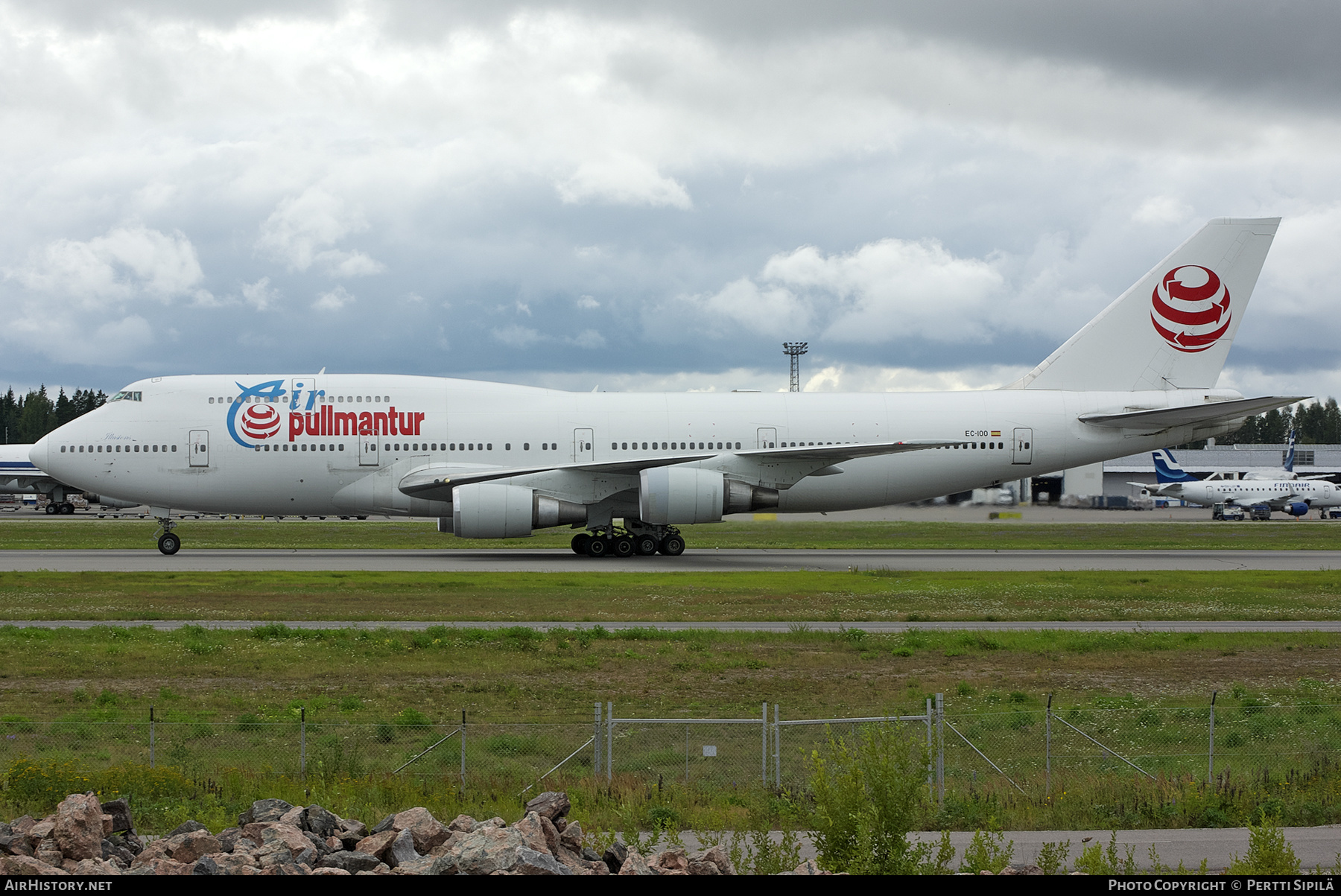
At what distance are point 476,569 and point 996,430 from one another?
1862cm

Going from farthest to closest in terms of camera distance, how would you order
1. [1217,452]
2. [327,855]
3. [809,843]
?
[1217,452]
[809,843]
[327,855]

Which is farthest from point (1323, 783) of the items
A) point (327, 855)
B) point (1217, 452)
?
point (1217, 452)

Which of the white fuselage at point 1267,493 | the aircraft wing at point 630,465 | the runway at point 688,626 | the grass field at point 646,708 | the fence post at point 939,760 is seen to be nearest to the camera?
the fence post at point 939,760

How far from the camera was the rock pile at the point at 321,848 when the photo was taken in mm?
7820

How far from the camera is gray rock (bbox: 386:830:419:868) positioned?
827 cm

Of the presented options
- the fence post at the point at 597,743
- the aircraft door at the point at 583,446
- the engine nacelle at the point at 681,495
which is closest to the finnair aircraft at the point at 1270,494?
the engine nacelle at the point at 681,495

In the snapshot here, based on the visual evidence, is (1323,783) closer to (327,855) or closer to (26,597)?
(327,855)

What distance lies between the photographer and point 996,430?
3853cm

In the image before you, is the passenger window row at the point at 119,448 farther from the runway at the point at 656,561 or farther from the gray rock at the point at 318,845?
the gray rock at the point at 318,845

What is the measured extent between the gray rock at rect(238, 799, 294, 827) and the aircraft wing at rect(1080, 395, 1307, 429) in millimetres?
34481

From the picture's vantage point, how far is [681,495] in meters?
35.2

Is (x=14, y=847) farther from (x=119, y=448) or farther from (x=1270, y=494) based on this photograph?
(x=1270, y=494)

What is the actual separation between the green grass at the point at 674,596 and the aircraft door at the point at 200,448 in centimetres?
645

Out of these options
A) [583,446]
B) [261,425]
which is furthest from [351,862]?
[261,425]
